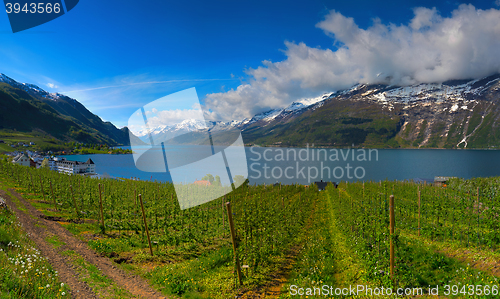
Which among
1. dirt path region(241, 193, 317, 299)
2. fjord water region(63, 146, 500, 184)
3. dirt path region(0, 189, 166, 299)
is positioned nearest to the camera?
dirt path region(0, 189, 166, 299)

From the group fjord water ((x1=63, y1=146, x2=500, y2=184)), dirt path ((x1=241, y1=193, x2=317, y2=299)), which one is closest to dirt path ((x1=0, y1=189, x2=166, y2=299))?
dirt path ((x1=241, y1=193, x2=317, y2=299))

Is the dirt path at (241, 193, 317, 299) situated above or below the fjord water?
above

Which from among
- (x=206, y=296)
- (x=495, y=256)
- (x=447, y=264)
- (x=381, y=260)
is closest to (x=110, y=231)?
(x=206, y=296)

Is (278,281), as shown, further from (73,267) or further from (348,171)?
(348,171)

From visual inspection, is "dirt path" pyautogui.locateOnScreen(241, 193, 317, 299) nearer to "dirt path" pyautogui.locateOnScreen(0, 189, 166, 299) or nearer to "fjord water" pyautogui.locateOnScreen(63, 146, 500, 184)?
"dirt path" pyautogui.locateOnScreen(0, 189, 166, 299)

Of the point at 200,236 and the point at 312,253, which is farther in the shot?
the point at 200,236

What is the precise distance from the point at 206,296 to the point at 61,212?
1636 cm

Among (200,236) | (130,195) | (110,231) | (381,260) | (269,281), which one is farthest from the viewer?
(130,195)

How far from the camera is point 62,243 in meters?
9.68

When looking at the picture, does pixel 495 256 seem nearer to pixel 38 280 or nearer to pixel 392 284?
pixel 392 284

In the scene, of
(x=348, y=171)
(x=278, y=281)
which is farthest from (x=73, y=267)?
(x=348, y=171)

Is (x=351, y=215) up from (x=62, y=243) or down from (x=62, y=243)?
down

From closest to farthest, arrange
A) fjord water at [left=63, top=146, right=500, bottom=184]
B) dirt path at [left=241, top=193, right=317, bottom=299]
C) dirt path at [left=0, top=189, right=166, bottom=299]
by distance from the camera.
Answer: dirt path at [left=0, top=189, right=166, bottom=299]
dirt path at [left=241, top=193, right=317, bottom=299]
fjord water at [left=63, top=146, right=500, bottom=184]

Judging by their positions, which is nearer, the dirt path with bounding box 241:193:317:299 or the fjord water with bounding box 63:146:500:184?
the dirt path with bounding box 241:193:317:299
